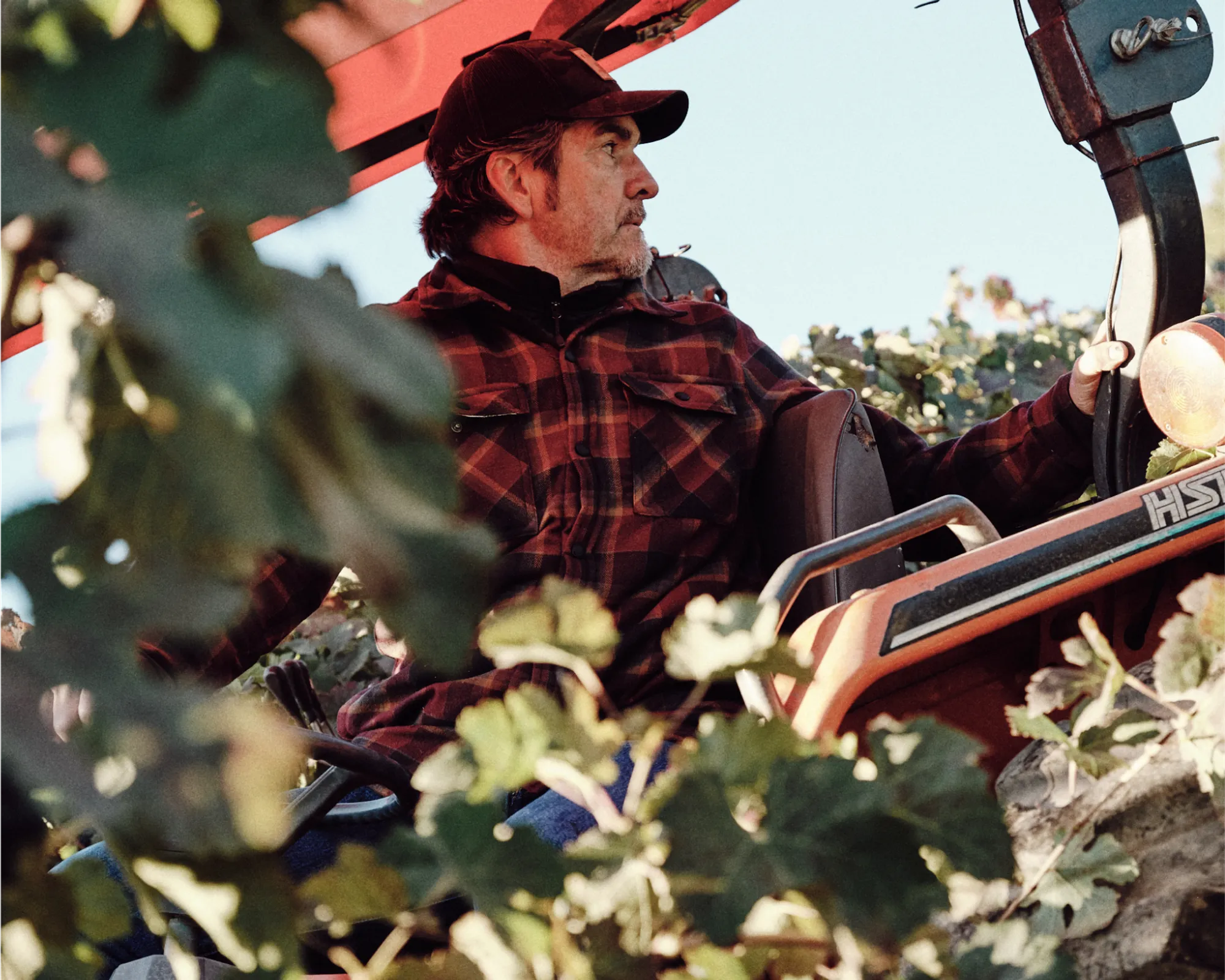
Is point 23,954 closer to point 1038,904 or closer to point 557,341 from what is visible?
point 1038,904

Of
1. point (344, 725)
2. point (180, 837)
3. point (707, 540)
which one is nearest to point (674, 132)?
point (707, 540)

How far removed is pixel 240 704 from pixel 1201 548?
1.07m

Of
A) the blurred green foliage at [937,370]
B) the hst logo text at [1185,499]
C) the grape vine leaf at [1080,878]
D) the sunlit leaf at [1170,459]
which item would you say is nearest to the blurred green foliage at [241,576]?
the grape vine leaf at [1080,878]

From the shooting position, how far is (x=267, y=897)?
378mm

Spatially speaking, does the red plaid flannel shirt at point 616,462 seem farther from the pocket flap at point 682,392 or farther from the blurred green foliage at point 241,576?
the blurred green foliage at point 241,576

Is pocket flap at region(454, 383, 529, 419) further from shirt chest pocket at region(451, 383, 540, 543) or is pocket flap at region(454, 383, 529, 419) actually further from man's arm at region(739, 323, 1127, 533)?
man's arm at region(739, 323, 1127, 533)

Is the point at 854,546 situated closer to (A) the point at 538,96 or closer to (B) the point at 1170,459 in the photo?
(B) the point at 1170,459

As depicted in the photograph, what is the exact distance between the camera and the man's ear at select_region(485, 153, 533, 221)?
224 cm

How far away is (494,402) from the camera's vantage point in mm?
1976

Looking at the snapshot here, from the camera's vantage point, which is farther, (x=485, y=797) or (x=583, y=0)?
(x=583, y=0)

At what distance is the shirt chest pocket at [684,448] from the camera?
1.96 meters

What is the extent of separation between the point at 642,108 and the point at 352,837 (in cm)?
131

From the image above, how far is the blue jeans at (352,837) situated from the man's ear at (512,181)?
108 cm

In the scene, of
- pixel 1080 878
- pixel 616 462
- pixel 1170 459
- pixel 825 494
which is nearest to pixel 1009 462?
pixel 825 494
